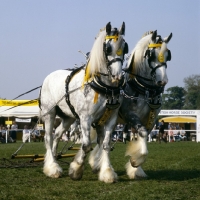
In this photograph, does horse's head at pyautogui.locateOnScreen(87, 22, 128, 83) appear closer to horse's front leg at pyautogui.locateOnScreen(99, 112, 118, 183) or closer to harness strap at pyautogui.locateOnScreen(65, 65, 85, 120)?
horse's front leg at pyautogui.locateOnScreen(99, 112, 118, 183)

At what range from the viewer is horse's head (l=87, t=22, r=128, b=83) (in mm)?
8625

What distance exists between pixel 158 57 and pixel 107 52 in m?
1.07

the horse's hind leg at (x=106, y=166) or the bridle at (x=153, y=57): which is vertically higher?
the bridle at (x=153, y=57)

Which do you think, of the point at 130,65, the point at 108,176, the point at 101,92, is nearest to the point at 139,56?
the point at 130,65

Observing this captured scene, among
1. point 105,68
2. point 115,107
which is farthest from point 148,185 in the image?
point 105,68

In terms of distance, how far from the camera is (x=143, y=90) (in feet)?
31.1

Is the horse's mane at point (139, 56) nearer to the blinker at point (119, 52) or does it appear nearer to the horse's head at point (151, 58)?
the horse's head at point (151, 58)

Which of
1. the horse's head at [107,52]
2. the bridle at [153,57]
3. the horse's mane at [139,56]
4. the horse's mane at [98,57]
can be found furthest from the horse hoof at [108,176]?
the horse's mane at [139,56]

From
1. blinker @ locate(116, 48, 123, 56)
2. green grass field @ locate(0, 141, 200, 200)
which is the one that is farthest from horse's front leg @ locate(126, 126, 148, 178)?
blinker @ locate(116, 48, 123, 56)

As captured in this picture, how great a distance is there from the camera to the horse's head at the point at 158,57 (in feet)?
29.8

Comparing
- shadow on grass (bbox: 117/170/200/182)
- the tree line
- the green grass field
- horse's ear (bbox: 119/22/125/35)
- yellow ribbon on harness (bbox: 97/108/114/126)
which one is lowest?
the green grass field

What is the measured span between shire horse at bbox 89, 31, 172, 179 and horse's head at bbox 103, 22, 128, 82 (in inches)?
31.2

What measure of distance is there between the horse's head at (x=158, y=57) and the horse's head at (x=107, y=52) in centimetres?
72

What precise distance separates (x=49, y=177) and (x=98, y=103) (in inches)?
77.4
